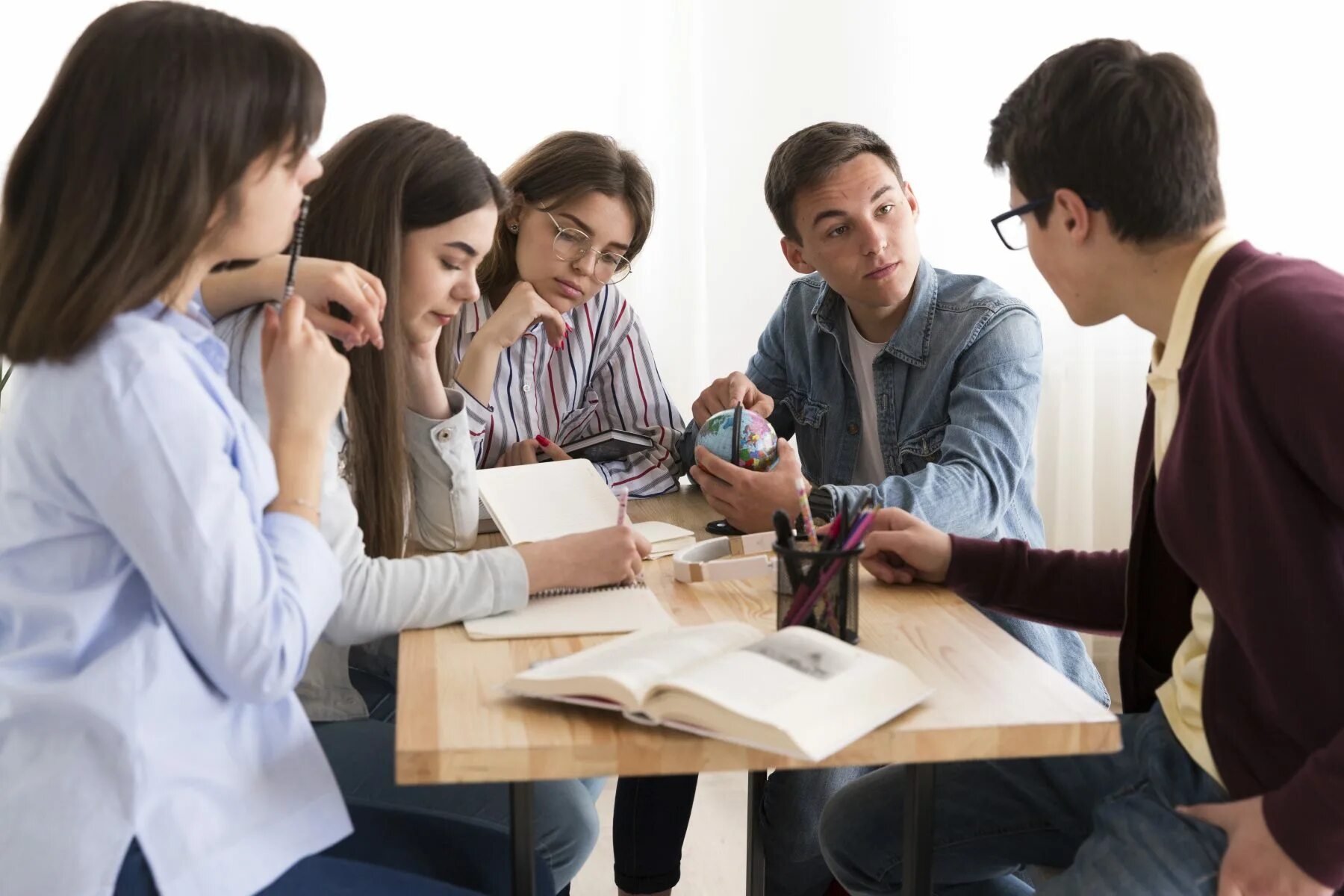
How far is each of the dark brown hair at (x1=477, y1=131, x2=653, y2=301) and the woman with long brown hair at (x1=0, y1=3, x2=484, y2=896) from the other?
3.62 ft

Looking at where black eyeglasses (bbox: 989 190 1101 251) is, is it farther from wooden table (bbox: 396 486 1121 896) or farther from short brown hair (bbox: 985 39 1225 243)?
wooden table (bbox: 396 486 1121 896)

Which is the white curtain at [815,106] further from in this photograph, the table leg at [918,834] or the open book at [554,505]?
the table leg at [918,834]

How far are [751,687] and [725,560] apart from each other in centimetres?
48

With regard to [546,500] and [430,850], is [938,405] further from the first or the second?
[430,850]

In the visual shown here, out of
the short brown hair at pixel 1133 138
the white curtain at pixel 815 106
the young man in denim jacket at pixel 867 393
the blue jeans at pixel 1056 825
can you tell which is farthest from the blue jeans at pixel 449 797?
the white curtain at pixel 815 106

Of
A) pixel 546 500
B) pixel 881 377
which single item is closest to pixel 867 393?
pixel 881 377

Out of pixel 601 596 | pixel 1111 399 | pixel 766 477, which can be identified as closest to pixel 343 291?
pixel 601 596

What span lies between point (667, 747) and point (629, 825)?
1.09m

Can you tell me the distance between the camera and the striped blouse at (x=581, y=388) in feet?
7.15

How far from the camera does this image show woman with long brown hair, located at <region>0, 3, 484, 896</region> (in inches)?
40.0

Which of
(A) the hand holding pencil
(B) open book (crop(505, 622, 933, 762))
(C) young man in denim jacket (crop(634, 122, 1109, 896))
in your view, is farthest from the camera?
(C) young man in denim jacket (crop(634, 122, 1109, 896))

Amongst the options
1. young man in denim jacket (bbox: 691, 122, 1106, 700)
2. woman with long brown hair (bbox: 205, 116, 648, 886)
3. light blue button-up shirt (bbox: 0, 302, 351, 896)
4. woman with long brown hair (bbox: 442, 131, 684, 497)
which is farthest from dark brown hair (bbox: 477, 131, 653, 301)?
light blue button-up shirt (bbox: 0, 302, 351, 896)

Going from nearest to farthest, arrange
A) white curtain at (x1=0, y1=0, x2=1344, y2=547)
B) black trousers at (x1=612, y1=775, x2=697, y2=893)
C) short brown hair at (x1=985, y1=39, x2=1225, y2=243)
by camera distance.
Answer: short brown hair at (x1=985, y1=39, x2=1225, y2=243)
black trousers at (x1=612, y1=775, x2=697, y2=893)
white curtain at (x1=0, y1=0, x2=1344, y2=547)

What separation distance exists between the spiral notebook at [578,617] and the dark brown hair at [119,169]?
463 millimetres
